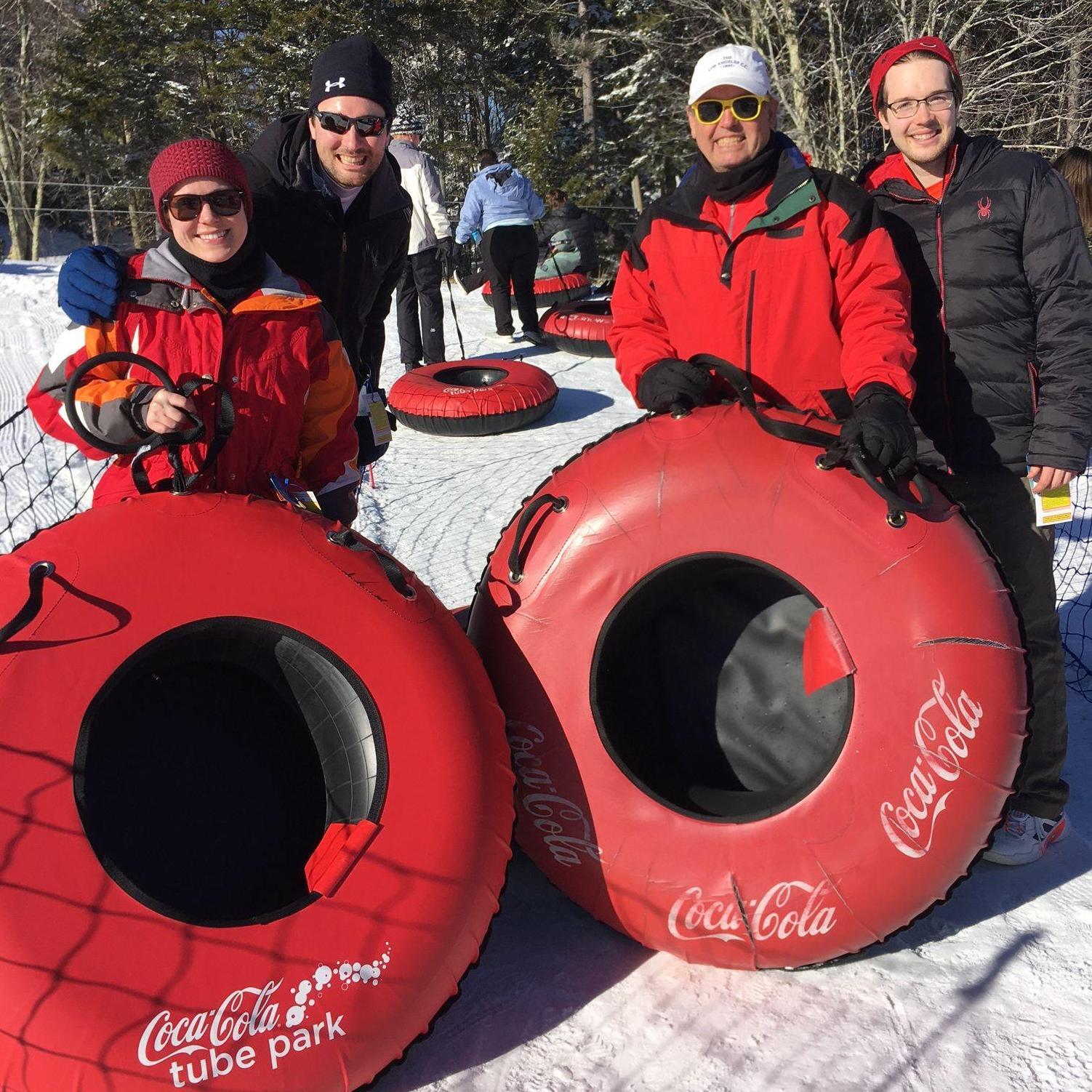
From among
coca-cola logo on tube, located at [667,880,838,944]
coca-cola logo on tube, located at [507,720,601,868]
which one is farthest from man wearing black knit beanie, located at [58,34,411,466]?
coca-cola logo on tube, located at [667,880,838,944]

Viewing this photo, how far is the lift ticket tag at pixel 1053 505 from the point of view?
87.9 inches

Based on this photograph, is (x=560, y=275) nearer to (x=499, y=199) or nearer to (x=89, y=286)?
(x=499, y=199)

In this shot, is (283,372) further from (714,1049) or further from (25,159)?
(25,159)

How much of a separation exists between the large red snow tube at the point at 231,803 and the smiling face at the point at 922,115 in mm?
1492

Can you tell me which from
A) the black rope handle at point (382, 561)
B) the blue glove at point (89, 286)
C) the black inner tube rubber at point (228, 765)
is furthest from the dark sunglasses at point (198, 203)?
the black inner tube rubber at point (228, 765)

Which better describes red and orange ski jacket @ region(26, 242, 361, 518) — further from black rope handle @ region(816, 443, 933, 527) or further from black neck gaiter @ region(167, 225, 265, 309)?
black rope handle @ region(816, 443, 933, 527)

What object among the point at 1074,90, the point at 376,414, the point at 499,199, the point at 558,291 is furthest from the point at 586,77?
the point at 376,414

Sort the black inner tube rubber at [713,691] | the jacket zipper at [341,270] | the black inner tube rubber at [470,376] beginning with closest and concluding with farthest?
the black inner tube rubber at [713,691] → the jacket zipper at [341,270] → the black inner tube rubber at [470,376]

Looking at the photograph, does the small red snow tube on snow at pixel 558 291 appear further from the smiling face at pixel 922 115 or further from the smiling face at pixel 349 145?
the smiling face at pixel 922 115

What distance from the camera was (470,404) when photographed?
605 centimetres

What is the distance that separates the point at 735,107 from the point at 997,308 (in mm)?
777

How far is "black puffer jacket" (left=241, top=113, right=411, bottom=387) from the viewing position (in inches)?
94.7

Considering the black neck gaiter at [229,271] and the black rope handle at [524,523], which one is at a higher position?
the black neck gaiter at [229,271]

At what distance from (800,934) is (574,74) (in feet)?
76.8
